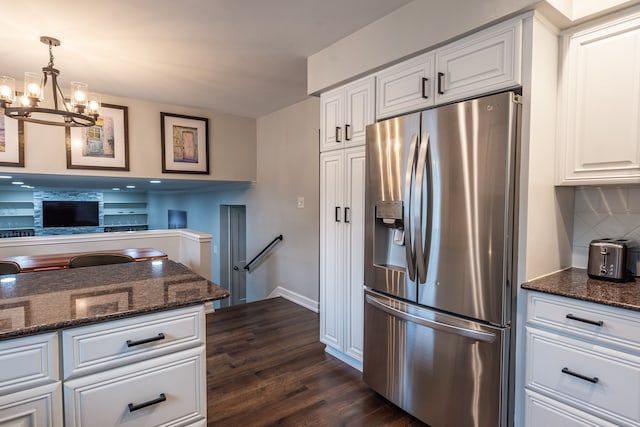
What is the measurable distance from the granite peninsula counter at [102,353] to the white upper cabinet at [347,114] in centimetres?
149

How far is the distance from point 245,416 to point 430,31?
2.58 m

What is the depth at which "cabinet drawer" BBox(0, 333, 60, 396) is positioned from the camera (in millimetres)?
1137

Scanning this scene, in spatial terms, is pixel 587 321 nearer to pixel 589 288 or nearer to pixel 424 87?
pixel 589 288

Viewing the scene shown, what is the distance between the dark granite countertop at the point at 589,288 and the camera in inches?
54.2

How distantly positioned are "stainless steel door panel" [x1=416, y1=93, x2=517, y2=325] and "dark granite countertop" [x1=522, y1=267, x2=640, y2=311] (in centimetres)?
20

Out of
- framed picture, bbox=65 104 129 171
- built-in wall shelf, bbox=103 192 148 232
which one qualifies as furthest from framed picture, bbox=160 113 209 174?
built-in wall shelf, bbox=103 192 148 232

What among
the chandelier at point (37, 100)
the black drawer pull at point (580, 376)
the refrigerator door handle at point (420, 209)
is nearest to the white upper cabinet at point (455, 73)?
the refrigerator door handle at point (420, 209)

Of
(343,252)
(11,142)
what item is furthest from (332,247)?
(11,142)

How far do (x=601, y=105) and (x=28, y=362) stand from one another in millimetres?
2742

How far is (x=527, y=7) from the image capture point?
1.56m

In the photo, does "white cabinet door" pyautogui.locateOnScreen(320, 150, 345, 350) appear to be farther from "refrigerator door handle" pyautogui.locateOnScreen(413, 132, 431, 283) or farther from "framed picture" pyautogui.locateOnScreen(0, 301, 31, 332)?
"framed picture" pyautogui.locateOnScreen(0, 301, 31, 332)

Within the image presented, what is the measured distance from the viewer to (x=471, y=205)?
1.70 meters

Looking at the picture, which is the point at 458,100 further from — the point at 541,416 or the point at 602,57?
the point at 541,416

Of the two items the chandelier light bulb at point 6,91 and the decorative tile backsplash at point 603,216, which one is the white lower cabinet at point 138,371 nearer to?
the chandelier light bulb at point 6,91
